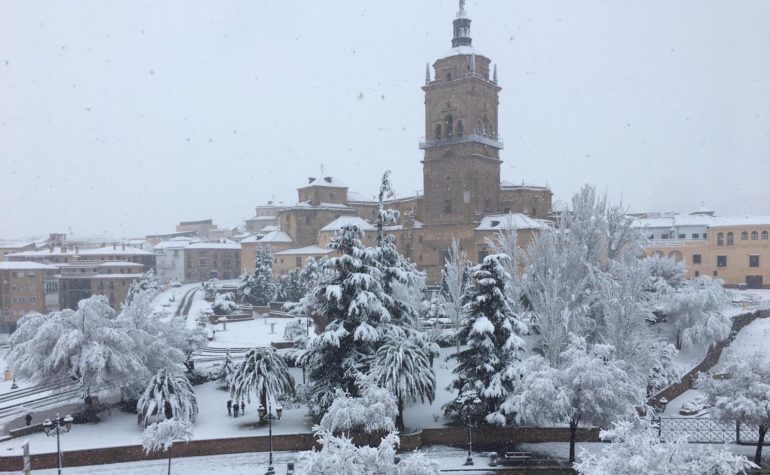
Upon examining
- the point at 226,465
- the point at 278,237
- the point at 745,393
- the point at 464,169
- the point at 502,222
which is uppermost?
the point at 464,169

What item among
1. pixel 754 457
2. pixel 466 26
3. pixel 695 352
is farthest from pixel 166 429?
pixel 466 26

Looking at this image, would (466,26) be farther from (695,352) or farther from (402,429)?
(402,429)

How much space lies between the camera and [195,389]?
28.4 m

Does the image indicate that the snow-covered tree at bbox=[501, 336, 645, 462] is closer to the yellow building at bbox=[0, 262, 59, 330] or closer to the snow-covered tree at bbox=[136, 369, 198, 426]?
the snow-covered tree at bbox=[136, 369, 198, 426]

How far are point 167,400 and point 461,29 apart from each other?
144ft

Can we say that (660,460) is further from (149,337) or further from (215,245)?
(215,245)

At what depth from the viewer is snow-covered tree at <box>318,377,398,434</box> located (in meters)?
17.3

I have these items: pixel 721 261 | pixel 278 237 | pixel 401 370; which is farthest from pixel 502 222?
pixel 278 237

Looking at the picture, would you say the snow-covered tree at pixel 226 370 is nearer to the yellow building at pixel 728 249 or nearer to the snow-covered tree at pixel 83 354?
the snow-covered tree at pixel 83 354

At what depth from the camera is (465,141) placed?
5100 cm

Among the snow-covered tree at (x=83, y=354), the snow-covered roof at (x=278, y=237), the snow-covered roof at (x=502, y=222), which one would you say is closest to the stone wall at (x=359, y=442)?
the snow-covered tree at (x=83, y=354)

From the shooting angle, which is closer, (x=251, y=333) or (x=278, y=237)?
(x=251, y=333)

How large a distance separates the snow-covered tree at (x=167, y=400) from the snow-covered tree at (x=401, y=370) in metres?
7.65

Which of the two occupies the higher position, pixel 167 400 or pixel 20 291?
pixel 20 291
